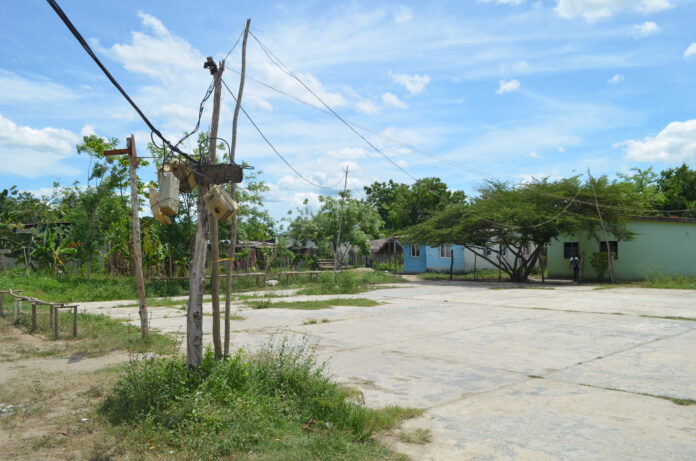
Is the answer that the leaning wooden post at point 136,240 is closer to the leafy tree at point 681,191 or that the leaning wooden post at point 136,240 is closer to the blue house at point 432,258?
the blue house at point 432,258

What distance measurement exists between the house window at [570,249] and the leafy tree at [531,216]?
7.77ft

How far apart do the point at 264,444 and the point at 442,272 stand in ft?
110

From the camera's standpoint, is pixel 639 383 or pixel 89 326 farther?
pixel 89 326

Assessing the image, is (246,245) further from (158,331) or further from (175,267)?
(158,331)

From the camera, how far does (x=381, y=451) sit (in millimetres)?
4535

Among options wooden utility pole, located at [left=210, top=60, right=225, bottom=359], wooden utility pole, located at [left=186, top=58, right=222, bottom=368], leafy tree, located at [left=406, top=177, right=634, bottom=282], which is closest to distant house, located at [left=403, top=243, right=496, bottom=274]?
leafy tree, located at [left=406, top=177, right=634, bottom=282]

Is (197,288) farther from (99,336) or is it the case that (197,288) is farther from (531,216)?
(531,216)

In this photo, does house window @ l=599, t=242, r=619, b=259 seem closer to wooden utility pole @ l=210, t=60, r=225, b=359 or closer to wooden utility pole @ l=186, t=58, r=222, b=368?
wooden utility pole @ l=210, t=60, r=225, b=359

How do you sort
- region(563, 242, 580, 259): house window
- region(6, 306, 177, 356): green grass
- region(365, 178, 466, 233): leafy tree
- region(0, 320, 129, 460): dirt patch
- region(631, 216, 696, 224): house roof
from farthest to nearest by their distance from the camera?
1. region(365, 178, 466, 233): leafy tree
2. region(563, 242, 580, 259): house window
3. region(631, 216, 696, 224): house roof
4. region(6, 306, 177, 356): green grass
5. region(0, 320, 129, 460): dirt patch

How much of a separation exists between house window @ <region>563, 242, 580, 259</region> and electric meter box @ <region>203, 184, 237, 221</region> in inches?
1151

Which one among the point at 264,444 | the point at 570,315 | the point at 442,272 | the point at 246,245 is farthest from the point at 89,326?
the point at 442,272

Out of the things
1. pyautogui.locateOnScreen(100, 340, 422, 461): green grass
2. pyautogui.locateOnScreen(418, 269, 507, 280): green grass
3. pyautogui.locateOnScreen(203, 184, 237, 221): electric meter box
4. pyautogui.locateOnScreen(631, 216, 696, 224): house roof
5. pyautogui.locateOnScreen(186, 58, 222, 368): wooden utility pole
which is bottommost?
pyautogui.locateOnScreen(100, 340, 422, 461): green grass

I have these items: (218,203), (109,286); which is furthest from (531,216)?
(218,203)

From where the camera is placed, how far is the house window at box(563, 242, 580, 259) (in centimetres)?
Result: 3128
